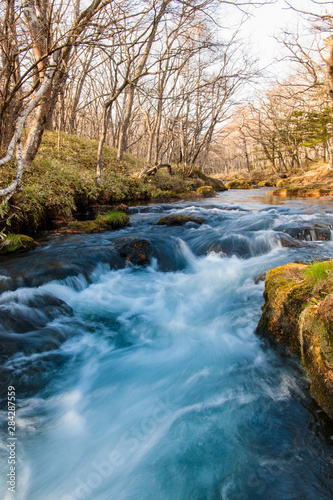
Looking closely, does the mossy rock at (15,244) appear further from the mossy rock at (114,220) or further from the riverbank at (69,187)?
the mossy rock at (114,220)

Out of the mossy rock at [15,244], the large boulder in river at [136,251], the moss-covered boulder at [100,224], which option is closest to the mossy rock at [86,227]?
the moss-covered boulder at [100,224]

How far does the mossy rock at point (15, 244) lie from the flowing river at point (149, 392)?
60 cm

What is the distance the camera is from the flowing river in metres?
1.79

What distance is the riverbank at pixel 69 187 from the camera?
6.89 m

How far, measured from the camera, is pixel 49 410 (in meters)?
2.36

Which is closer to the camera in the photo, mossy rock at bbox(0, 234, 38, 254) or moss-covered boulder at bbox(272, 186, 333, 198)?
Result: mossy rock at bbox(0, 234, 38, 254)

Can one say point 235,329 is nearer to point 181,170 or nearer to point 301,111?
point 181,170

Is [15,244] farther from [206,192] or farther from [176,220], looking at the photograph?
[206,192]

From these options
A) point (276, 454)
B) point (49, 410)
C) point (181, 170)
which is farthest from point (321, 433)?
point (181, 170)

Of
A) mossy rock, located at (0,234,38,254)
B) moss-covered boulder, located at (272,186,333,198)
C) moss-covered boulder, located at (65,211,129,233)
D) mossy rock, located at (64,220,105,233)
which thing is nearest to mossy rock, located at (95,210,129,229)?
moss-covered boulder, located at (65,211,129,233)

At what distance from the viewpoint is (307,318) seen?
232cm

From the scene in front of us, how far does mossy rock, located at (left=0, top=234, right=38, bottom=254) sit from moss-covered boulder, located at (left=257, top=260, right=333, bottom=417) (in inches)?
201

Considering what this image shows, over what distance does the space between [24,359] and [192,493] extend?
2032mm

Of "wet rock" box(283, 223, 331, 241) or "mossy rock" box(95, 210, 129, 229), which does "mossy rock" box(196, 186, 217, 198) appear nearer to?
"mossy rock" box(95, 210, 129, 229)
